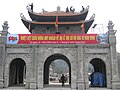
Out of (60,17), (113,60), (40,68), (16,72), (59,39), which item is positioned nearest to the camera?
(113,60)

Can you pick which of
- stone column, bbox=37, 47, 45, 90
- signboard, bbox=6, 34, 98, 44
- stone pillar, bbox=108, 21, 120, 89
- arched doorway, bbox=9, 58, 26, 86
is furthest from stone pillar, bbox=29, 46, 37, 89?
stone pillar, bbox=108, 21, 120, 89

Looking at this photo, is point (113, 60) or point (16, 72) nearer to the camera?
point (113, 60)

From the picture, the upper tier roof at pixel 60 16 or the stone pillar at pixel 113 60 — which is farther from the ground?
the upper tier roof at pixel 60 16

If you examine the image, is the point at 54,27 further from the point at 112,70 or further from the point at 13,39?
the point at 112,70

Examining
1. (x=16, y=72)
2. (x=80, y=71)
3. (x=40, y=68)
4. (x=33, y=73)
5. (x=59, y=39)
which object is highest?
(x=59, y=39)

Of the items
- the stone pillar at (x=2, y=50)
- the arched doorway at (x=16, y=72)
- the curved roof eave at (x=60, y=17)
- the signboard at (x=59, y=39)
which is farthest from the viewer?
the curved roof eave at (x=60, y=17)

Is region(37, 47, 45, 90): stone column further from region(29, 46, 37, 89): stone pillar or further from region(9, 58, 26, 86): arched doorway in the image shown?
region(9, 58, 26, 86): arched doorway

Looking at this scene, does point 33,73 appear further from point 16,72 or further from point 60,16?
point 60,16

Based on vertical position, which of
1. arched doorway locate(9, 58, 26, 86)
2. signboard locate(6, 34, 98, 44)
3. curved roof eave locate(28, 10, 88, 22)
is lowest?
arched doorway locate(9, 58, 26, 86)

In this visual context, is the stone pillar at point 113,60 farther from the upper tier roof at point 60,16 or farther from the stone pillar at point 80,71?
the upper tier roof at point 60,16

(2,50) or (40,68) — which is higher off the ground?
(2,50)

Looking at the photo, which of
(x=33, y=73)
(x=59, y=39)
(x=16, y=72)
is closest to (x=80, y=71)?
(x=59, y=39)

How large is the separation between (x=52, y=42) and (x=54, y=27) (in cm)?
467

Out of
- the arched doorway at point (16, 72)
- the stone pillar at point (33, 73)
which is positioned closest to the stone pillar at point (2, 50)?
the arched doorway at point (16, 72)
